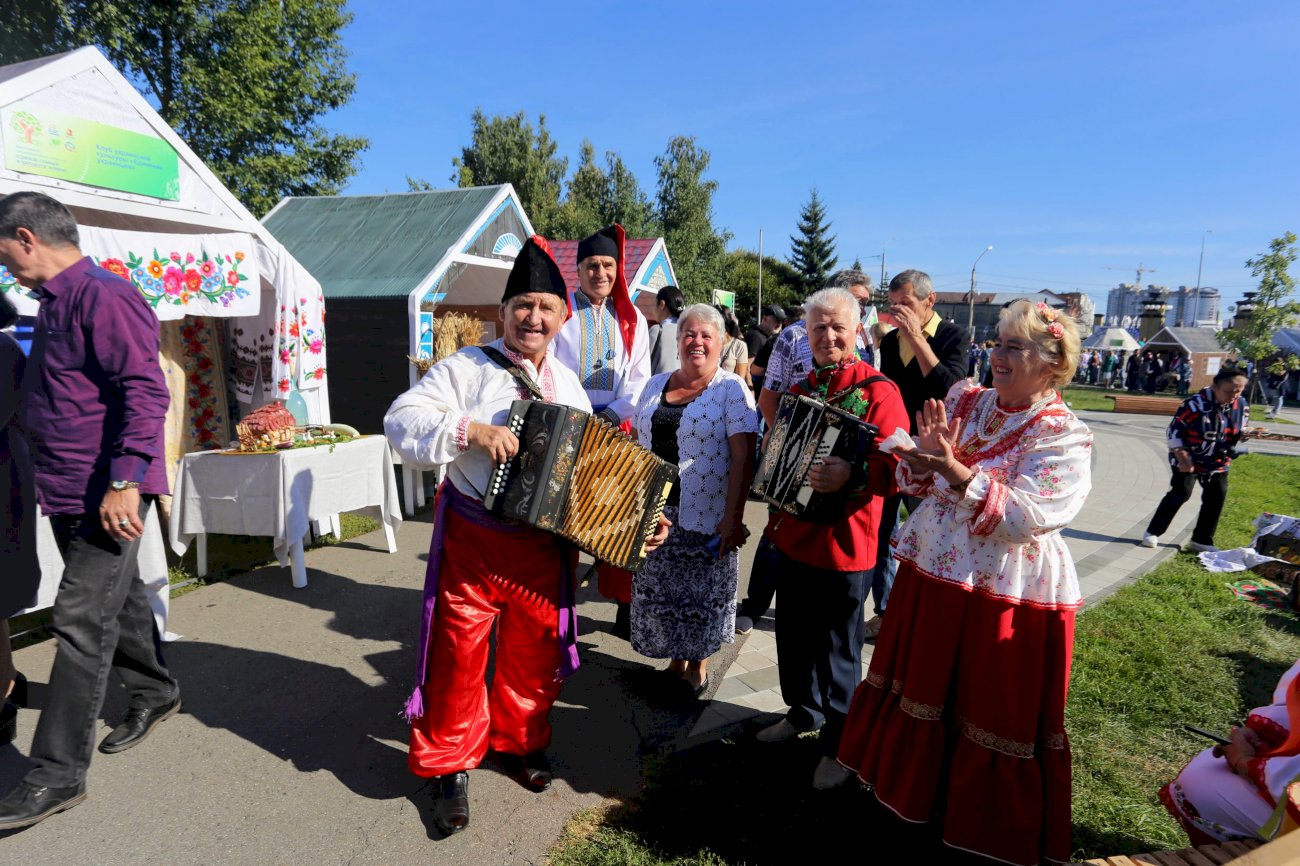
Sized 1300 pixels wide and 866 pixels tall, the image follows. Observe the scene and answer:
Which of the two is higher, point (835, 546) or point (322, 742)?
point (835, 546)

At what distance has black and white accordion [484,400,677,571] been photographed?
2543mm

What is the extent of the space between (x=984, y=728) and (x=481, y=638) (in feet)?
6.28

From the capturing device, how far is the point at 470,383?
2809mm

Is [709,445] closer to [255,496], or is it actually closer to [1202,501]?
[255,496]

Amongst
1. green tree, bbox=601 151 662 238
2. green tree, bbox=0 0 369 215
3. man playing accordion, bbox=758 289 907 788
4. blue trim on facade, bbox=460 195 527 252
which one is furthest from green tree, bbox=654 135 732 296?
man playing accordion, bbox=758 289 907 788

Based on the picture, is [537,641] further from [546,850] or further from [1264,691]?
[1264,691]

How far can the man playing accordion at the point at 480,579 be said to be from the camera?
9.05ft

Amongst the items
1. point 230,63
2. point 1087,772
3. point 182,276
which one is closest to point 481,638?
point 1087,772

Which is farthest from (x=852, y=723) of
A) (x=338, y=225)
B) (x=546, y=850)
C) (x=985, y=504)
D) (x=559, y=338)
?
(x=338, y=225)

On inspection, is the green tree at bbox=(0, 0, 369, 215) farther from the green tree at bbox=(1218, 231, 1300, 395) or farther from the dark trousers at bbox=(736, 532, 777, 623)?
the green tree at bbox=(1218, 231, 1300, 395)

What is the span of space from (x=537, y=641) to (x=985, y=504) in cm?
184

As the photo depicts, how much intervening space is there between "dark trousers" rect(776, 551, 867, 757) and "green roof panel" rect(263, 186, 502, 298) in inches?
272

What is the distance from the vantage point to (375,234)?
9.94 meters

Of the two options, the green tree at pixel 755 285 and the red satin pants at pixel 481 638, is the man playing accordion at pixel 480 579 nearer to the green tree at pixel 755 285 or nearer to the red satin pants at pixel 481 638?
the red satin pants at pixel 481 638
